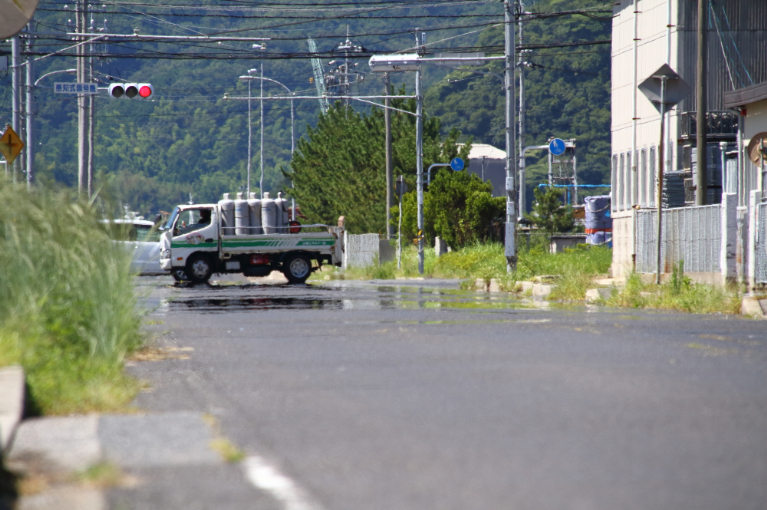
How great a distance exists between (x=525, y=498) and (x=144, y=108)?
10304cm

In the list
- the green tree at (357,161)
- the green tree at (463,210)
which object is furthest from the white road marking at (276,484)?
the green tree at (357,161)

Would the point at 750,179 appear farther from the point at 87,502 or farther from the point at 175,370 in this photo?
the point at 87,502

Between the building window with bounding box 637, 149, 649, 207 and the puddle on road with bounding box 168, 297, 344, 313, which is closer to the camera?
the puddle on road with bounding box 168, 297, 344, 313

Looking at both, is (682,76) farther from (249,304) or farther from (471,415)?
(471,415)

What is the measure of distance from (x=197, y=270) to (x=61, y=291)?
21294mm

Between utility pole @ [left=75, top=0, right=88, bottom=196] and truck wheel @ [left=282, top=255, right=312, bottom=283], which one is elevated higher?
utility pole @ [left=75, top=0, right=88, bottom=196]

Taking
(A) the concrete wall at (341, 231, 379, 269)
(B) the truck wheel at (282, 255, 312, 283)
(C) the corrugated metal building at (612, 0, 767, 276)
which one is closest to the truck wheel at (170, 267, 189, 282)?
(B) the truck wheel at (282, 255, 312, 283)

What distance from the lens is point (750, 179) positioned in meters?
22.5

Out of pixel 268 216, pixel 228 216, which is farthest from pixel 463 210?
pixel 228 216

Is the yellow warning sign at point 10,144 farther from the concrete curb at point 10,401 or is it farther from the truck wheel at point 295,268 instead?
the concrete curb at point 10,401

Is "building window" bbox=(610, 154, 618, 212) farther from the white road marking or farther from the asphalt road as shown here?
the white road marking

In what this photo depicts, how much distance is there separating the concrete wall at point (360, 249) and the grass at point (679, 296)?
22.9 metres

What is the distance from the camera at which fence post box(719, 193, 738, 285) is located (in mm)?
17156

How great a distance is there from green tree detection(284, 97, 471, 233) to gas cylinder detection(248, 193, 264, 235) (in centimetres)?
1657
